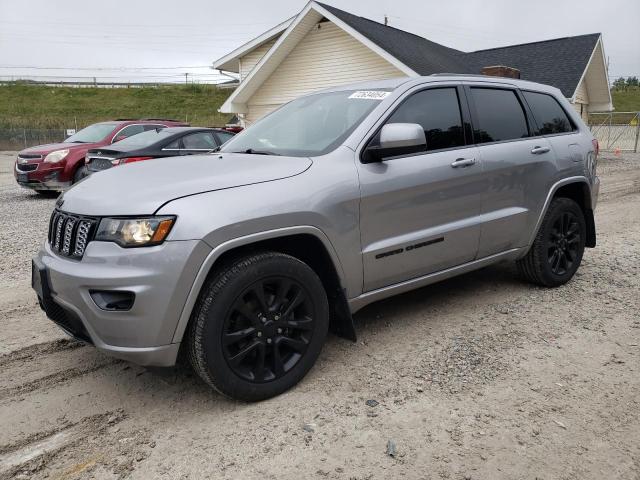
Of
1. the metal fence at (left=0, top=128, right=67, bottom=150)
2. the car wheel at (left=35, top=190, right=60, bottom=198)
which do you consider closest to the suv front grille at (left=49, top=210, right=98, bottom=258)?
the car wheel at (left=35, top=190, right=60, bottom=198)

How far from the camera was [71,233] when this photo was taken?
2918mm

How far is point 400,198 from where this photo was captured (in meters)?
3.52

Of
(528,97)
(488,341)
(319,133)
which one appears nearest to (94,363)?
(319,133)

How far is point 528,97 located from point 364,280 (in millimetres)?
2547

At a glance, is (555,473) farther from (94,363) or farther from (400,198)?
(94,363)

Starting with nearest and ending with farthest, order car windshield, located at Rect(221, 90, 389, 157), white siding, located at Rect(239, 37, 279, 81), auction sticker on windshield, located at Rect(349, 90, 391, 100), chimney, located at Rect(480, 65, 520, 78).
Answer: car windshield, located at Rect(221, 90, 389, 157) < auction sticker on windshield, located at Rect(349, 90, 391, 100) < chimney, located at Rect(480, 65, 520, 78) < white siding, located at Rect(239, 37, 279, 81)

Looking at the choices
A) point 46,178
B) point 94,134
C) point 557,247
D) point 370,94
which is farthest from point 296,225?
point 94,134

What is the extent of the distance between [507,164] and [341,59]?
14.3 meters

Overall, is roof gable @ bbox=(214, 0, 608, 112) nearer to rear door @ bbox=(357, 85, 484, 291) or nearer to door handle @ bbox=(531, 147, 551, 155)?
door handle @ bbox=(531, 147, 551, 155)

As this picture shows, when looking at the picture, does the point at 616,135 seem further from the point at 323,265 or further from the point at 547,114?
the point at 323,265

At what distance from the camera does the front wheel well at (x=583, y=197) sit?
5.05m

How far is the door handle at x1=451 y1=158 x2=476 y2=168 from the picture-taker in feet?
12.7

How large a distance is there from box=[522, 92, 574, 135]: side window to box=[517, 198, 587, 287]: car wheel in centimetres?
64

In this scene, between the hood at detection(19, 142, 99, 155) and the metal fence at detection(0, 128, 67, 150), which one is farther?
the metal fence at detection(0, 128, 67, 150)
